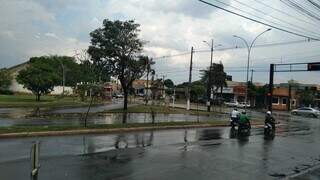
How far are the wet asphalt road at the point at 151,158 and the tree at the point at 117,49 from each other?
91.2 ft

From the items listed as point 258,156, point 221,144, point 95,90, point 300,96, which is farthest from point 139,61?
point 300,96

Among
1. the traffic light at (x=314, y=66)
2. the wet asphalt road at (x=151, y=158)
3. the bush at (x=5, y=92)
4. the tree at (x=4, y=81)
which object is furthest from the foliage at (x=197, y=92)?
the wet asphalt road at (x=151, y=158)

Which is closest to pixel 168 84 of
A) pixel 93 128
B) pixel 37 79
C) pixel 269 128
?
pixel 37 79

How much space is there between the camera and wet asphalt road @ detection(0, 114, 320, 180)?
43.1ft

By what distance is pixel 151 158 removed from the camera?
16.2 meters

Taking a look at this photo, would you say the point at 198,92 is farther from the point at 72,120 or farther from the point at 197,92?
the point at 72,120

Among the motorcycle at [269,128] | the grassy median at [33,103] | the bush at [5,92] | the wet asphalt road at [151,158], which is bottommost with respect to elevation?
the wet asphalt road at [151,158]

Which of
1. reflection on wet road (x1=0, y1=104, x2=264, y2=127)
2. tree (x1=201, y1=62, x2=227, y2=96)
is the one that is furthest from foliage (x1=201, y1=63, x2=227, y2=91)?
reflection on wet road (x1=0, y1=104, x2=264, y2=127)

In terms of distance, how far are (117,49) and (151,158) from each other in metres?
35.2

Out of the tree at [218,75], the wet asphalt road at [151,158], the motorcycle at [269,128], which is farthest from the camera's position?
the tree at [218,75]

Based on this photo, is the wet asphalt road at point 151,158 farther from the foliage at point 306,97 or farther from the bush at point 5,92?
the foliage at point 306,97

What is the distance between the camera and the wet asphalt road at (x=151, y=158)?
13.1m

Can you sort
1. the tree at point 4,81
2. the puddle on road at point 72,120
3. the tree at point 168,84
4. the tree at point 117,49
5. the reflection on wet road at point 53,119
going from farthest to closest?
the tree at point 168,84
the tree at point 4,81
the tree at point 117,49
the reflection on wet road at point 53,119
the puddle on road at point 72,120

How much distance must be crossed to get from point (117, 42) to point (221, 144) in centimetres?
2984
